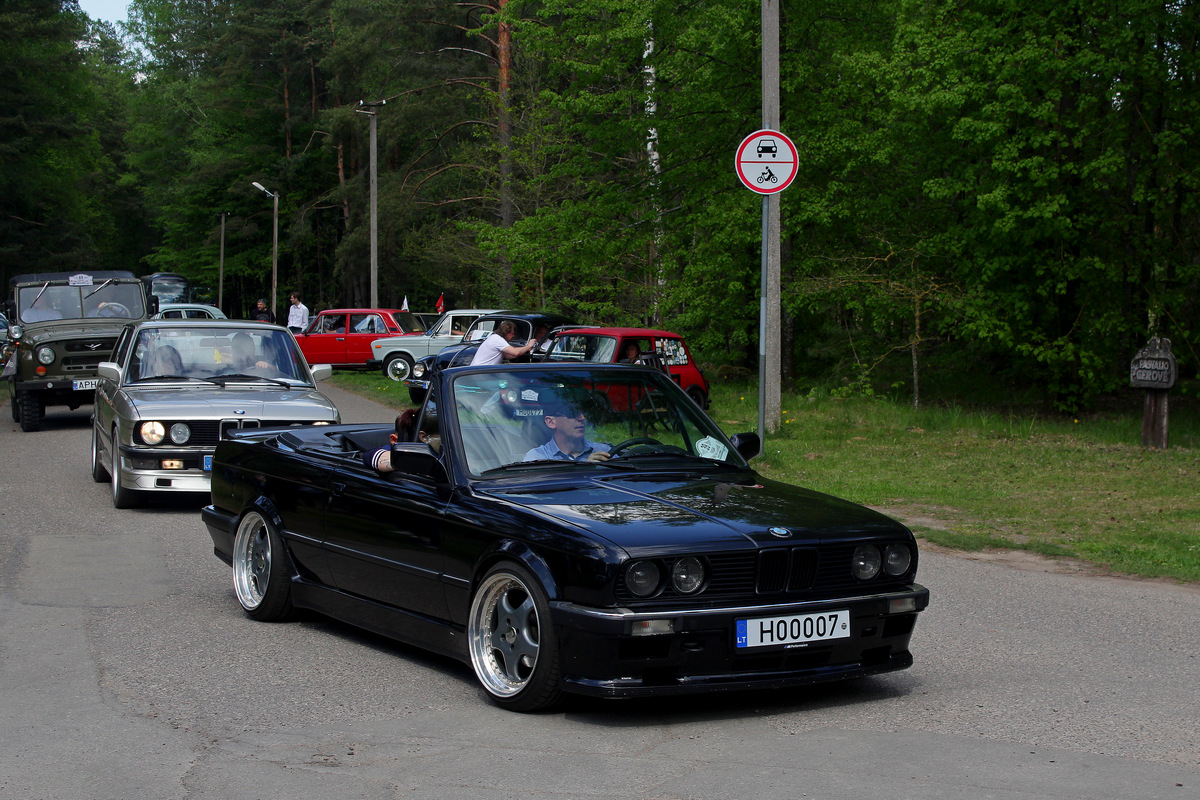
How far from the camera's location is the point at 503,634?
5.29 m

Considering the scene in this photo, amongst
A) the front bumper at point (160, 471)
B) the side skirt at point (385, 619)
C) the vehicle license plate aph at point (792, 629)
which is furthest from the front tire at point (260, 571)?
the front bumper at point (160, 471)

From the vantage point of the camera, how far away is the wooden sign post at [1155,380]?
1591cm

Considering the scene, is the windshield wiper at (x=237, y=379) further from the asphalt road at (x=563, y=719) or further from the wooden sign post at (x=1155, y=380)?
the wooden sign post at (x=1155, y=380)

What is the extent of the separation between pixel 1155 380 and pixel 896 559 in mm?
12132

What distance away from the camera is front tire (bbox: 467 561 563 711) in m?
4.96

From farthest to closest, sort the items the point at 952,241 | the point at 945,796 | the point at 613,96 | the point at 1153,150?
the point at 613,96 < the point at 952,241 < the point at 1153,150 < the point at 945,796

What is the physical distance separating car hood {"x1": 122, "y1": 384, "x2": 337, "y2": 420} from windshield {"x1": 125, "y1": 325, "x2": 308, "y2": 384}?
35 cm

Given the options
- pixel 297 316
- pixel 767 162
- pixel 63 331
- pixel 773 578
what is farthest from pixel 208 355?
pixel 297 316

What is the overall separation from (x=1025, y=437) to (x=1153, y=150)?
6.68 metres

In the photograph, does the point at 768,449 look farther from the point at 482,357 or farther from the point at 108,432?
the point at 108,432

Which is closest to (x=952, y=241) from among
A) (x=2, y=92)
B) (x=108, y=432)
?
(x=108, y=432)

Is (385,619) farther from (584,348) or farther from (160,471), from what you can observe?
(584,348)

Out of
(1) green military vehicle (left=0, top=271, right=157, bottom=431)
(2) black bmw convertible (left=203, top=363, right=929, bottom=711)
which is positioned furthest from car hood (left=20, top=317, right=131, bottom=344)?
(2) black bmw convertible (left=203, top=363, right=929, bottom=711)

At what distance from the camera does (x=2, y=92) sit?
49.2m
